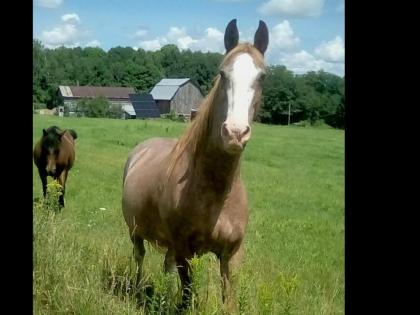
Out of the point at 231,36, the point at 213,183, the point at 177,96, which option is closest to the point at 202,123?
the point at 177,96

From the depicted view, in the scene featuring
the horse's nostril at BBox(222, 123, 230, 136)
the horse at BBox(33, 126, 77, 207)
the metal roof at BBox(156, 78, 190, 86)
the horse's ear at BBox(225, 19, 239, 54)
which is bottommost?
the horse at BBox(33, 126, 77, 207)

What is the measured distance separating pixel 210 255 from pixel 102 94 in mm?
1336

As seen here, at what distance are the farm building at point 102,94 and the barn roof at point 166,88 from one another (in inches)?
5.2

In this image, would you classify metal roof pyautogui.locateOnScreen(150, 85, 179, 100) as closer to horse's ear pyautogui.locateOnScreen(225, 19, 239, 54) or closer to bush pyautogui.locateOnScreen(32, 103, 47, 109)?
horse's ear pyautogui.locateOnScreen(225, 19, 239, 54)

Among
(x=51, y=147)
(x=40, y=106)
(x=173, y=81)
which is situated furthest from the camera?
(x=51, y=147)

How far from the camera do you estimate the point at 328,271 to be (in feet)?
14.0

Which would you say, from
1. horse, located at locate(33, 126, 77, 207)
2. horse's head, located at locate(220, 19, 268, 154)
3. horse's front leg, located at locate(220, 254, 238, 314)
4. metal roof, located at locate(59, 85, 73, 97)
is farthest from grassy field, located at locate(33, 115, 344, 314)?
horse's head, located at locate(220, 19, 268, 154)

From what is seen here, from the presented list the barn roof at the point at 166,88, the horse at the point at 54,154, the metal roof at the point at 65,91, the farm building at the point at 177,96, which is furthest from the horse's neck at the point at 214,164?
the horse at the point at 54,154

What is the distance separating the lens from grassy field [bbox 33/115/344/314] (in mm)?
2711

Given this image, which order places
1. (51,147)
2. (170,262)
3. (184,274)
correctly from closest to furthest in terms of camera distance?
(184,274)
(170,262)
(51,147)

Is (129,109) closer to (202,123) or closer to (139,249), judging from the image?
(202,123)

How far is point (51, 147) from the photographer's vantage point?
752 cm

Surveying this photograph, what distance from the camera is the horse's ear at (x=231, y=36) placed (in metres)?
2.75

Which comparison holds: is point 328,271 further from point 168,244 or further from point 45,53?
point 45,53
